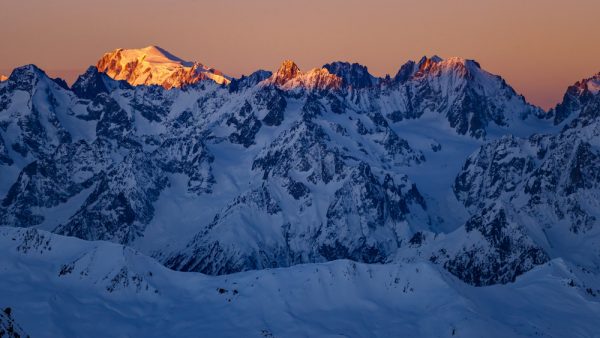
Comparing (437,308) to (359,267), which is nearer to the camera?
(437,308)

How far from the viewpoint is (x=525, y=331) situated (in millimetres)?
123625

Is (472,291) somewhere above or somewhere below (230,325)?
above

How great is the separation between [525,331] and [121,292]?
56246mm

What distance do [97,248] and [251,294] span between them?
23.5 meters

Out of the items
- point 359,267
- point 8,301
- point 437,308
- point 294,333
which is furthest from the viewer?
point 359,267

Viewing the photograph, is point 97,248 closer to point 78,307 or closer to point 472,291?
point 78,307

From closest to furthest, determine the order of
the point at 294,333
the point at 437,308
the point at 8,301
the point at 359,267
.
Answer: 1. the point at 8,301
2. the point at 294,333
3. the point at 437,308
4. the point at 359,267

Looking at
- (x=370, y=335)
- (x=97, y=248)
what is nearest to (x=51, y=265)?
(x=97, y=248)

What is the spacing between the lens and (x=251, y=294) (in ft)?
430

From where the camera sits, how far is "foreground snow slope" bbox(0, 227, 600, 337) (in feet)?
381

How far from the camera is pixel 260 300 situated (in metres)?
129

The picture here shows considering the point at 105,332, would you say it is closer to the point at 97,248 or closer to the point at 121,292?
the point at 121,292

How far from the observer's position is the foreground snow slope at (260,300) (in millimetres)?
116062

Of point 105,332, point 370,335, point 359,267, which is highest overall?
point 359,267
